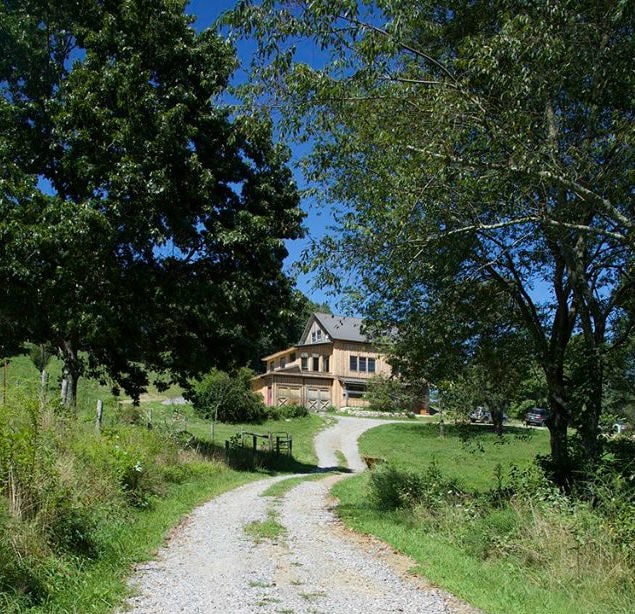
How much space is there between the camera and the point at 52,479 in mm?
7047

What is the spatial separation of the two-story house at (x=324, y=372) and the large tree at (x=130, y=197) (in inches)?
1274

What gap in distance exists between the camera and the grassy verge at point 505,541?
6.62 meters

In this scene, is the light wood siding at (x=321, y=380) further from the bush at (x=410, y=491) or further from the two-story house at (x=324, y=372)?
the bush at (x=410, y=491)

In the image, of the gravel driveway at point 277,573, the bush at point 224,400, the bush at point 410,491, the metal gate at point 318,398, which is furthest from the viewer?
the metal gate at point 318,398

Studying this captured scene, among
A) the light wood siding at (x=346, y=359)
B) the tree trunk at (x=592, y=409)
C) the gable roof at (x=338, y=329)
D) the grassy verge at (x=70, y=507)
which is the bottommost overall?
the grassy verge at (x=70, y=507)

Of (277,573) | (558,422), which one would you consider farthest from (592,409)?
(277,573)

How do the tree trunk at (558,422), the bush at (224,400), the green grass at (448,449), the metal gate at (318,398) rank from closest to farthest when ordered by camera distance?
the tree trunk at (558,422) → the green grass at (448,449) → the bush at (224,400) → the metal gate at (318,398)

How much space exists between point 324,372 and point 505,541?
2012 inches

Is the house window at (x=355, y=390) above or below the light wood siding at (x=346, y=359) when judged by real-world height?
below

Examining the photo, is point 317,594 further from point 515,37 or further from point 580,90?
point 580,90

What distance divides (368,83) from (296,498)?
9586 millimetres

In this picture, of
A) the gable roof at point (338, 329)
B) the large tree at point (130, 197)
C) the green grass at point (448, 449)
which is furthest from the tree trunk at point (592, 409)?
the gable roof at point (338, 329)

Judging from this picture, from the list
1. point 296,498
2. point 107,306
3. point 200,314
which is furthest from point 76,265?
point 296,498

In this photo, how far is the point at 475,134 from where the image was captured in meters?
9.46
